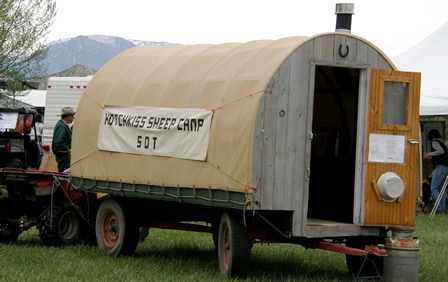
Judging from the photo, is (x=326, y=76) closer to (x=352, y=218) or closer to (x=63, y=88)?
(x=352, y=218)

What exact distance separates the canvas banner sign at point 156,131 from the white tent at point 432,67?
1087 centimetres

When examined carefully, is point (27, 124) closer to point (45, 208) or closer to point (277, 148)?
point (45, 208)

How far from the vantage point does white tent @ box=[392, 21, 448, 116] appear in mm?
23531

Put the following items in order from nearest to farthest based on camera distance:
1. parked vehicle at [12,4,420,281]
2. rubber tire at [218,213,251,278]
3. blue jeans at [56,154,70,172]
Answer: parked vehicle at [12,4,420,281]
rubber tire at [218,213,251,278]
blue jeans at [56,154,70,172]

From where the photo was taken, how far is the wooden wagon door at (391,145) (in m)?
12.2

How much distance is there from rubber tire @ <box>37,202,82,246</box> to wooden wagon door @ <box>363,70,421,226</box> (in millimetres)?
5152

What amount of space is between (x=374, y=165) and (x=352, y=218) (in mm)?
816

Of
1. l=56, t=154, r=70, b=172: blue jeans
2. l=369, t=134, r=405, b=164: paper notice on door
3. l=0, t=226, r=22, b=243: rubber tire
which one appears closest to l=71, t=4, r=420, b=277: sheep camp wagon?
l=369, t=134, r=405, b=164: paper notice on door

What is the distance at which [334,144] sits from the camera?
13.9 m

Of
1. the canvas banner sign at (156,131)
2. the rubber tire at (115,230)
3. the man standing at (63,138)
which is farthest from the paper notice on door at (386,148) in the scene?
the man standing at (63,138)

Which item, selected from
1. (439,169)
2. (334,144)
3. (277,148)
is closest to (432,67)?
(439,169)

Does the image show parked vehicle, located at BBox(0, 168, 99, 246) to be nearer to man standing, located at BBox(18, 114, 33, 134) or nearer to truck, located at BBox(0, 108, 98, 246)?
truck, located at BBox(0, 108, 98, 246)

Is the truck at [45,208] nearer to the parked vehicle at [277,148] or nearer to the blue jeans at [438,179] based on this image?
the parked vehicle at [277,148]

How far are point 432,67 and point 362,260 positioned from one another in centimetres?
1397
